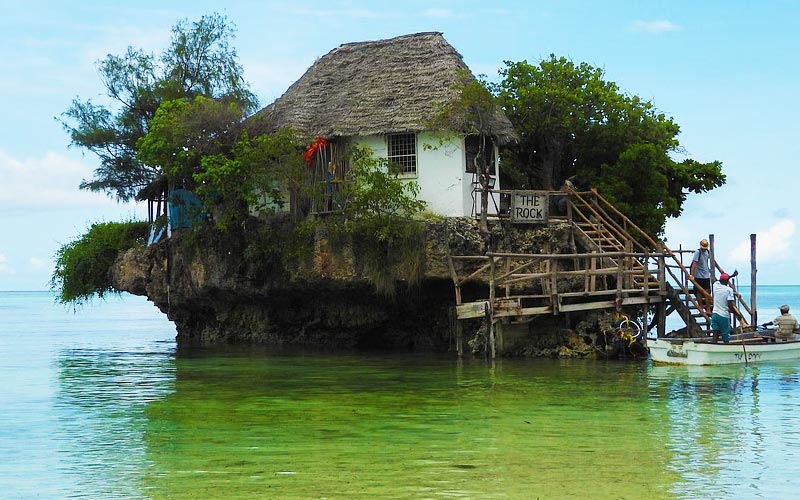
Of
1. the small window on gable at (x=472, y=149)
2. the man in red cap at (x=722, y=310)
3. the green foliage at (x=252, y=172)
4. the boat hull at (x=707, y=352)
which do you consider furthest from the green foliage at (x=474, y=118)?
the man in red cap at (x=722, y=310)

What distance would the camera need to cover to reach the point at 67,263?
38.1 metres

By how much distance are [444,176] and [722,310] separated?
8638 mm

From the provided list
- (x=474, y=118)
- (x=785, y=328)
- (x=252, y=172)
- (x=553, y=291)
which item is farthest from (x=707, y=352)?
(x=252, y=172)

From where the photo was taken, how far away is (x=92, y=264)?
37.5 m

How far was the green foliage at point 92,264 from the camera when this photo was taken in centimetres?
3738

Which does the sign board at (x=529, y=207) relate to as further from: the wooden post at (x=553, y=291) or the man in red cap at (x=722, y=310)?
the man in red cap at (x=722, y=310)

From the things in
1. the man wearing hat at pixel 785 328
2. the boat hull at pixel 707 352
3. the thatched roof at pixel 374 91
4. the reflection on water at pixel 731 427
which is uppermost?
the thatched roof at pixel 374 91

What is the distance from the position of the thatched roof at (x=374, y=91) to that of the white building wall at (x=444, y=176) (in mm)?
638

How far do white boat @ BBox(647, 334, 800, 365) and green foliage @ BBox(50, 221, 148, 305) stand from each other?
2058 centimetres

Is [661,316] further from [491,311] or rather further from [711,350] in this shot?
[491,311]

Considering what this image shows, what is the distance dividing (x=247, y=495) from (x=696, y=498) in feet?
16.2

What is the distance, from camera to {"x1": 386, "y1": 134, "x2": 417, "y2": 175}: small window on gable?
94.6 feet

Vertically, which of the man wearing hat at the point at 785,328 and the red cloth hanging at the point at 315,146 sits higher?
the red cloth hanging at the point at 315,146

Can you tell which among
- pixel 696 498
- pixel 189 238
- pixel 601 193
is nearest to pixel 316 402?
pixel 696 498
